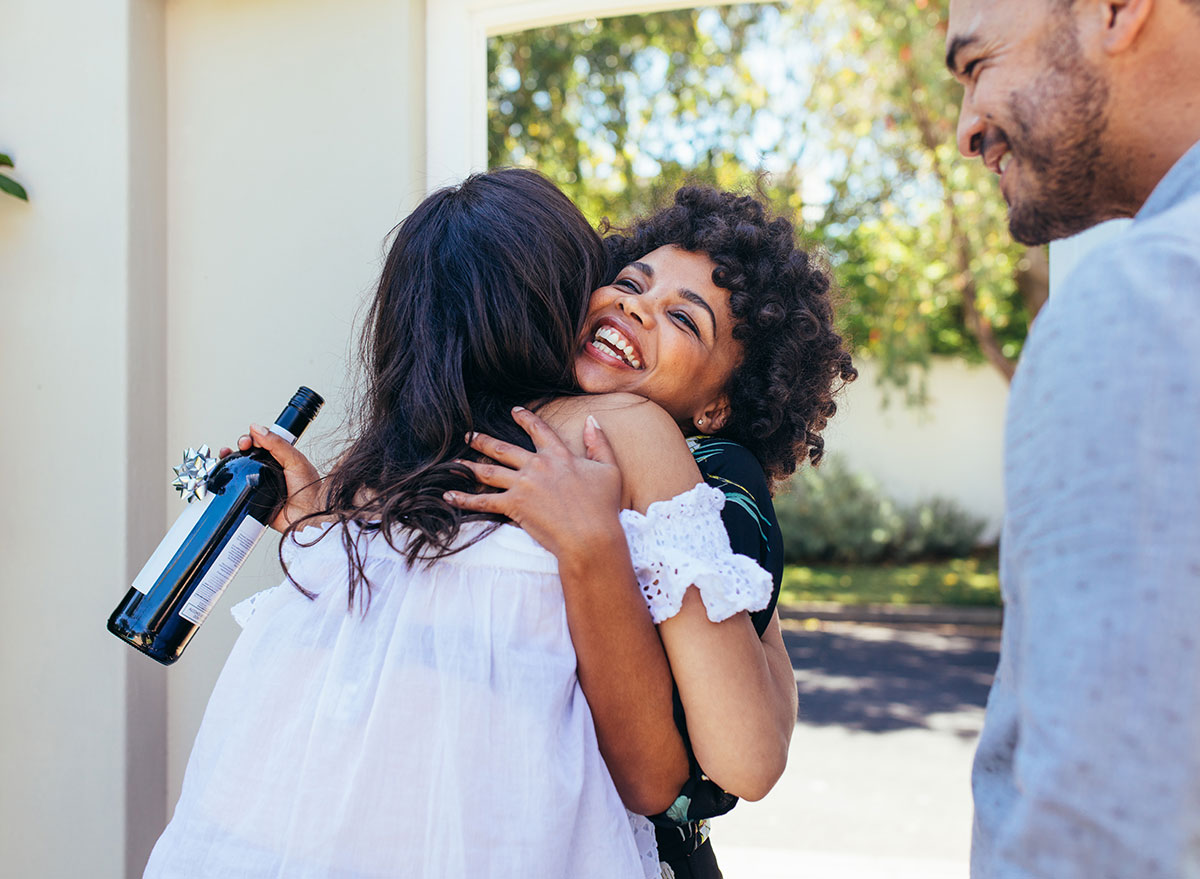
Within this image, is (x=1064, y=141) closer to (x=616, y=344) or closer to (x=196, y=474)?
(x=616, y=344)

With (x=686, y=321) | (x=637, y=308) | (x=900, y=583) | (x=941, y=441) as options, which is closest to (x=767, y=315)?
(x=686, y=321)

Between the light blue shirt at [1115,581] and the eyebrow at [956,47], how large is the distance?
376 mm

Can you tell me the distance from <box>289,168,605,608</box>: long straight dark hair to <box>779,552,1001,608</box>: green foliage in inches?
379

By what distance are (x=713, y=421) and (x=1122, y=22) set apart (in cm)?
111

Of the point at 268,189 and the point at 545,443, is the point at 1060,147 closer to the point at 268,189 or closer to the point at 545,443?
the point at 545,443

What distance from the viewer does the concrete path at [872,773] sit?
4.34m

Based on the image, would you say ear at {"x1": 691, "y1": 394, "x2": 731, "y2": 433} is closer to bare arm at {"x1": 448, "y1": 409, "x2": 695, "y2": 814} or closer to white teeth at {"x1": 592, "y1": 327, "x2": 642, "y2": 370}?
white teeth at {"x1": 592, "y1": 327, "x2": 642, "y2": 370}

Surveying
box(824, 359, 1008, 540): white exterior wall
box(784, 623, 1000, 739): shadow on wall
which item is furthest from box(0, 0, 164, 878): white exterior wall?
box(824, 359, 1008, 540): white exterior wall

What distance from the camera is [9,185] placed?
238 centimetres

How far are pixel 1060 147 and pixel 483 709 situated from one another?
3.25 feet

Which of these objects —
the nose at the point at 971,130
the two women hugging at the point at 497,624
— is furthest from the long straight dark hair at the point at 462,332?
the nose at the point at 971,130

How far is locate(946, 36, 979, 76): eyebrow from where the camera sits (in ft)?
3.65

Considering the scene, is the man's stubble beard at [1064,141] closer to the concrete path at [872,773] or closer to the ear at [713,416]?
the ear at [713,416]

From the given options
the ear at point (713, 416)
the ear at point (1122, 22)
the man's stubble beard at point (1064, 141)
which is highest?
the ear at point (1122, 22)
